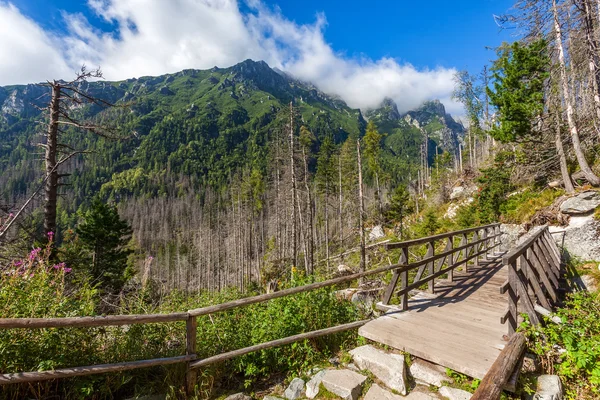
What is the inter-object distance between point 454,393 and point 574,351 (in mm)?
1577

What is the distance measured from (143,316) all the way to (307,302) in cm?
273

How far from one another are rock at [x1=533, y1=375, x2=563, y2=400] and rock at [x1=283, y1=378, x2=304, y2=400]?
108 inches

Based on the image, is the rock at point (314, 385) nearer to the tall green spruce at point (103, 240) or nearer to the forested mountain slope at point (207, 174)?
the forested mountain slope at point (207, 174)

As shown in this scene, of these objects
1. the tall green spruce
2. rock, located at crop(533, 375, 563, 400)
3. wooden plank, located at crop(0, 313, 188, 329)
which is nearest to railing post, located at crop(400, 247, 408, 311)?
rock, located at crop(533, 375, 563, 400)

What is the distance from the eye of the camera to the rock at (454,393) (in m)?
3.09

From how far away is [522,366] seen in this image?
3.47 metres

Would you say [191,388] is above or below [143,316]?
below

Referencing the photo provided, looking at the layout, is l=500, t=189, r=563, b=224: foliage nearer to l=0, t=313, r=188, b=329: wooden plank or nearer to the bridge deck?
the bridge deck

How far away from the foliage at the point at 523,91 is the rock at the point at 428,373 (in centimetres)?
1676

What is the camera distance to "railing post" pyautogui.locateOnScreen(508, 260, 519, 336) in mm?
4004

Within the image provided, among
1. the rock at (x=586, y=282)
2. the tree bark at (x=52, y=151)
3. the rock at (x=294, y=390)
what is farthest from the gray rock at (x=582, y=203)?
the tree bark at (x=52, y=151)

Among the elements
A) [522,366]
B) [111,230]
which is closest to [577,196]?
[522,366]

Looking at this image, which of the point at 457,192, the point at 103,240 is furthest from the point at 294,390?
the point at 457,192

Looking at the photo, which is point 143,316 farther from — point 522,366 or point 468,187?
point 468,187
